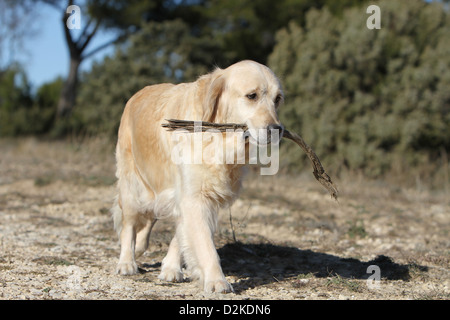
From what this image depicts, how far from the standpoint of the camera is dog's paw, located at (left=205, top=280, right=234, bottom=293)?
426cm

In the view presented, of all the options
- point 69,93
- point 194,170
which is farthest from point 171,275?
point 69,93

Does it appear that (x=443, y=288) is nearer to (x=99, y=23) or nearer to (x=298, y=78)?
(x=298, y=78)

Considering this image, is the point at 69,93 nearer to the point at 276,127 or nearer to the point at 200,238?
the point at 200,238

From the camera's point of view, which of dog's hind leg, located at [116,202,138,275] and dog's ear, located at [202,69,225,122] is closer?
dog's ear, located at [202,69,225,122]

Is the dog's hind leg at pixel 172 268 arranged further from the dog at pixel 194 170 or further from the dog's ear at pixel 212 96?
the dog's ear at pixel 212 96

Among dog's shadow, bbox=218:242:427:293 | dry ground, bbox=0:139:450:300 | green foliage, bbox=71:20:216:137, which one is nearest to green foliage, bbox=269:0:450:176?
dry ground, bbox=0:139:450:300

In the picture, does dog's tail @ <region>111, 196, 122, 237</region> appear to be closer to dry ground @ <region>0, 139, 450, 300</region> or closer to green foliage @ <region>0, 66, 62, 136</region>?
dry ground @ <region>0, 139, 450, 300</region>

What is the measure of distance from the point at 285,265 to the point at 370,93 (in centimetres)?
1272

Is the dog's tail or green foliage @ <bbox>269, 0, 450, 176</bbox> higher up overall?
green foliage @ <bbox>269, 0, 450, 176</bbox>

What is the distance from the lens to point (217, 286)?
4.27m

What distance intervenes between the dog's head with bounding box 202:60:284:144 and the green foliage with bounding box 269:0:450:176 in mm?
11621

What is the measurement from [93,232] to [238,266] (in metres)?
2.29

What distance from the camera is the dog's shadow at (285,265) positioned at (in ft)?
17.2

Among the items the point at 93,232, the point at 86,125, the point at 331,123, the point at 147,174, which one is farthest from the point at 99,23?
the point at 147,174
